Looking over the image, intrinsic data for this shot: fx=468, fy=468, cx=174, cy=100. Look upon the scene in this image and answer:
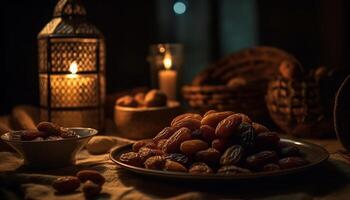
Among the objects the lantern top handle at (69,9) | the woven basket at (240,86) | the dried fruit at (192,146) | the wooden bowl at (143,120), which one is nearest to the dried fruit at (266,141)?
the dried fruit at (192,146)

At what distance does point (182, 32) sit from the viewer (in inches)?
91.8

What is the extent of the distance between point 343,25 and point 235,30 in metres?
0.52

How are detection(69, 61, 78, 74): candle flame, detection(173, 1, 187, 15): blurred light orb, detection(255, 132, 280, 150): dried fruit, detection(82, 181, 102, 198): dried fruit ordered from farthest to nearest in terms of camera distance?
detection(173, 1, 187, 15): blurred light orb → detection(69, 61, 78, 74): candle flame → detection(255, 132, 280, 150): dried fruit → detection(82, 181, 102, 198): dried fruit

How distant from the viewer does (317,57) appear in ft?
6.82

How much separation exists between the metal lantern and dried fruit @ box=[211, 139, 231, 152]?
0.67m

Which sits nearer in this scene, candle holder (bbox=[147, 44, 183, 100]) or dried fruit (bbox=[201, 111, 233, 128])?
dried fruit (bbox=[201, 111, 233, 128])

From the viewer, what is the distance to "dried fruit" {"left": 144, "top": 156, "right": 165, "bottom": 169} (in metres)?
0.90

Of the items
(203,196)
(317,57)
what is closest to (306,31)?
(317,57)

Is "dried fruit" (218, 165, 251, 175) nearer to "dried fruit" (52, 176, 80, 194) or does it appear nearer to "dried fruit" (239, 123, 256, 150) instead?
"dried fruit" (239, 123, 256, 150)

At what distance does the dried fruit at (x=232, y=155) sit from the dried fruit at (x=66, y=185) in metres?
0.27

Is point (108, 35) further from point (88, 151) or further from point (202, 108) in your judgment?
point (88, 151)

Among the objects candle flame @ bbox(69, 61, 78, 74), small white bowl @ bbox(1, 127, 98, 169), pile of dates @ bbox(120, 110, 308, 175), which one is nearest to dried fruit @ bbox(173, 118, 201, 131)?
pile of dates @ bbox(120, 110, 308, 175)

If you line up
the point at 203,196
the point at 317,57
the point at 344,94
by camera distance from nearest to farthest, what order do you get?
1. the point at 203,196
2. the point at 344,94
3. the point at 317,57

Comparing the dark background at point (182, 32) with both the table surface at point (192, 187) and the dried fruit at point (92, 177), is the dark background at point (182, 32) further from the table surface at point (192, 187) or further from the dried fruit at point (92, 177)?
the dried fruit at point (92, 177)
